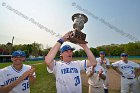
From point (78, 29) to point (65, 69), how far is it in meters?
0.96

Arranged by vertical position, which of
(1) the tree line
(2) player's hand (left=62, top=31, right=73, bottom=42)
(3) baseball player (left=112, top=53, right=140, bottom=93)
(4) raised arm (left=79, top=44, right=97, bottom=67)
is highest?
(1) the tree line

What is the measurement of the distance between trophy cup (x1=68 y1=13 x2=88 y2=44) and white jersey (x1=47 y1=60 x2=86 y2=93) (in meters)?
0.64

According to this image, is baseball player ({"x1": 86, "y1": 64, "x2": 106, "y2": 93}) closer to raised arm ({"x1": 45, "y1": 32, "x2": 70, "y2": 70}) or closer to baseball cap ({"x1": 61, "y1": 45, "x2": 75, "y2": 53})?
baseball cap ({"x1": 61, "y1": 45, "x2": 75, "y2": 53})

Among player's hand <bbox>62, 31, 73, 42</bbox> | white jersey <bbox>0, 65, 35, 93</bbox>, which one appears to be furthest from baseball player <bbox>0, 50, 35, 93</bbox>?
player's hand <bbox>62, 31, 73, 42</bbox>

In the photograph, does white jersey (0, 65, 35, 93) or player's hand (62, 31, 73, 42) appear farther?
white jersey (0, 65, 35, 93)

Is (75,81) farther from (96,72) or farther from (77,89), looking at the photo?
(96,72)

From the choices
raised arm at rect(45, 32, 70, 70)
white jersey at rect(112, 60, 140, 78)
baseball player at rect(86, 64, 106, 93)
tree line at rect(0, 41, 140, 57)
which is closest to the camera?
raised arm at rect(45, 32, 70, 70)

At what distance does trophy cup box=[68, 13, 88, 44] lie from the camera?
514cm

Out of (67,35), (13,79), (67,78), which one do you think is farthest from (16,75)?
(67,35)

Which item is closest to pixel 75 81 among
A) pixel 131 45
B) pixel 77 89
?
pixel 77 89

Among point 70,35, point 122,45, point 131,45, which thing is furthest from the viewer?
point 122,45

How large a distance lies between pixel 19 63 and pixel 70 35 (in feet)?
5.25

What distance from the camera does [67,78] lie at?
209 inches

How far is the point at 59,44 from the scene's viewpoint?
17.4 feet
